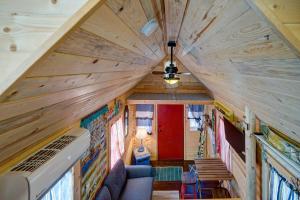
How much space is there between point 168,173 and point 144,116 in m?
1.91

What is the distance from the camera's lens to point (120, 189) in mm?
3914

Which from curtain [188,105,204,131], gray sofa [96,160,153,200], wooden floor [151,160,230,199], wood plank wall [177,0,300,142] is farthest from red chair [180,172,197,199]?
wood plank wall [177,0,300,142]

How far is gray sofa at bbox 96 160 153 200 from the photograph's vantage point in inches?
134

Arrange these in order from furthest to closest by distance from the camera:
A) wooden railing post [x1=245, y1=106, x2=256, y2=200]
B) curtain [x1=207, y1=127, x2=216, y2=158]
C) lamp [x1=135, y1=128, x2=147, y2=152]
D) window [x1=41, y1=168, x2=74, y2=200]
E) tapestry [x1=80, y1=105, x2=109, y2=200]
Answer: lamp [x1=135, y1=128, x2=147, y2=152], curtain [x1=207, y1=127, x2=216, y2=158], tapestry [x1=80, y1=105, x2=109, y2=200], wooden railing post [x1=245, y1=106, x2=256, y2=200], window [x1=41, y1=168, x2=74, y2=200]

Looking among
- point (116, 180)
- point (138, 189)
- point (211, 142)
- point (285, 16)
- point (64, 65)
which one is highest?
point (285, 16)

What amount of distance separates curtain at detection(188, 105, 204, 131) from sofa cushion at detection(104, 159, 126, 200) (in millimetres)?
3257

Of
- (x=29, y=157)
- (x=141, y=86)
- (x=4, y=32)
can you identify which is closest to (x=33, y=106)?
(x=4, y=32)

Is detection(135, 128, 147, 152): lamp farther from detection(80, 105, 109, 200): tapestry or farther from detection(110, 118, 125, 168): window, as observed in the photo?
detection(80, 105, 109, 200): tapestry

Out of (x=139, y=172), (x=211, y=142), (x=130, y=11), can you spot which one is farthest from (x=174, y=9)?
(x=211, y=142)

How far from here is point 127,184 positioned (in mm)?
4258

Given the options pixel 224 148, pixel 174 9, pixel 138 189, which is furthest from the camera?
pixel 224 148

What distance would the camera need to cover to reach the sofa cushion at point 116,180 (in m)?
3.47

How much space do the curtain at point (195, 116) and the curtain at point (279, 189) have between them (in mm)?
4711

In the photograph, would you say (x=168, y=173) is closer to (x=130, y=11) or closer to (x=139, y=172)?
(x=139, y=172)
